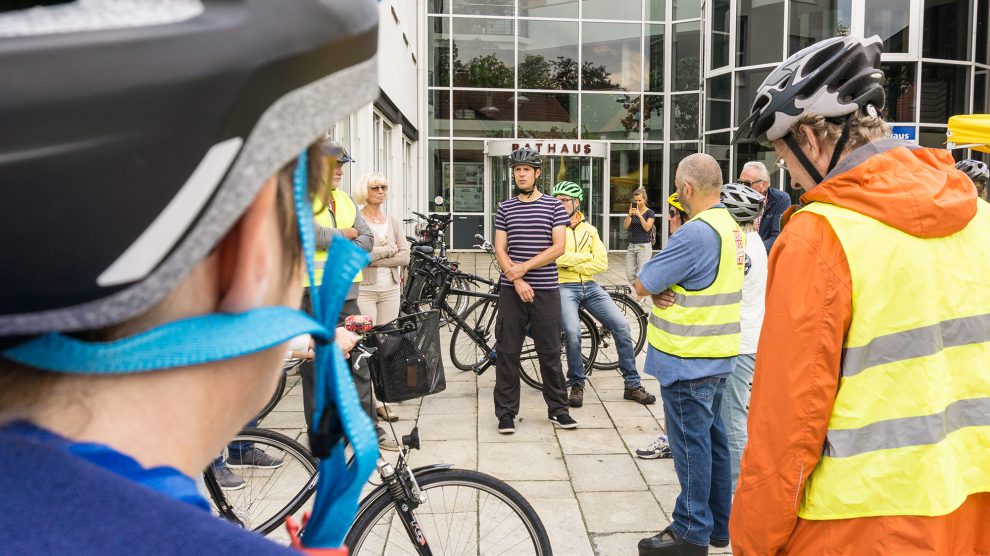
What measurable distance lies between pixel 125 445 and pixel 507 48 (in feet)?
69.7

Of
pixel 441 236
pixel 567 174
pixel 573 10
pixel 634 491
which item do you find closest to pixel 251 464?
pixel 634 491

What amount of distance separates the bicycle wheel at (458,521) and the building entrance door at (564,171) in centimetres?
1736

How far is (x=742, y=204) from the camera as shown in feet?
14.4

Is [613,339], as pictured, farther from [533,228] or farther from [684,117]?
[684,117]

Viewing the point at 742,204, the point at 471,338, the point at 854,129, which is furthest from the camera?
the point at 471,338

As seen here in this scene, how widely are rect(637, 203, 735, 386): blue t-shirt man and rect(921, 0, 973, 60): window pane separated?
16569mm

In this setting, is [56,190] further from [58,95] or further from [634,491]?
[634,491]

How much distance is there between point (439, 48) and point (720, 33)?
746 centimetres

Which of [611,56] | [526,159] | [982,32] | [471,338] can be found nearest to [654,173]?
[611,56]

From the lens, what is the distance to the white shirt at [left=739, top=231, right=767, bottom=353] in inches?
163

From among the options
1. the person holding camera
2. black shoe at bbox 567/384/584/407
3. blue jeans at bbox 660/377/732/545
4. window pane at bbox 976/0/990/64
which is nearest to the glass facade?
window pane at bbox 976/0/990/64

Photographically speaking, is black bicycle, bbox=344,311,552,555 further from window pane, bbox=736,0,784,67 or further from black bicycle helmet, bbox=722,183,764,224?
window pane, bbox=736,0,784,67

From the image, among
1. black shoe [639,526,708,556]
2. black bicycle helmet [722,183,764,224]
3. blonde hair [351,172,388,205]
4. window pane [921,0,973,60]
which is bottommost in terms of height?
black shoe [639,526,708,556]

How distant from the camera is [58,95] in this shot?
0.48 metres
